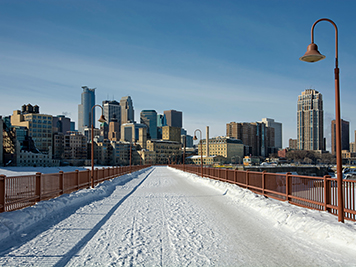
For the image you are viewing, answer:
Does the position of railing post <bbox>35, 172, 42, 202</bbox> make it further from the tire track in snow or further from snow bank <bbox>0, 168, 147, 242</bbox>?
the tire track in snow

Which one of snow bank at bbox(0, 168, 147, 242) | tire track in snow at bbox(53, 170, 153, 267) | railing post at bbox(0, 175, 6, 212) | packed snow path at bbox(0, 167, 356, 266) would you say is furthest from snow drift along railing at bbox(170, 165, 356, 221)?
railing post at bbox(0, 175, 6, 212)

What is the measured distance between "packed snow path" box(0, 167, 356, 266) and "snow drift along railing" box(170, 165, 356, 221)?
2020mm

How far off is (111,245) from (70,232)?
1948 mm

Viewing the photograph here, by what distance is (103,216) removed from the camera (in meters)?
10.9

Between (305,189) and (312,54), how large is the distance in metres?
5.33

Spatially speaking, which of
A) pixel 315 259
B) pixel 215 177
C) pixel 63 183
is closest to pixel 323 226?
pixel 315 259

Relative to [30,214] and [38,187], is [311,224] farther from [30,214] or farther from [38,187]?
[38,187]

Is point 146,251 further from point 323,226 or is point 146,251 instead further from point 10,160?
point 10,160

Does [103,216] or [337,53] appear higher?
[337,53]

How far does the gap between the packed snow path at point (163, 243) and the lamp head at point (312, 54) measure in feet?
16.4

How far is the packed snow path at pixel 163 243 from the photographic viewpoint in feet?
19.8

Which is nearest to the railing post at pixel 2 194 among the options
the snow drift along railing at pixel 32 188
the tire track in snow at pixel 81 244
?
the snow drift along railing at pixel 32 188

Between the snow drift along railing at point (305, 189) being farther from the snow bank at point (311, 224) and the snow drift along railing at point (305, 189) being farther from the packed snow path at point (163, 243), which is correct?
the packed snow path at point (163, 243)

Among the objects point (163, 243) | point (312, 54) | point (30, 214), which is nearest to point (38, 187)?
point (30, 214)
